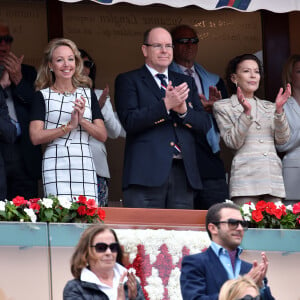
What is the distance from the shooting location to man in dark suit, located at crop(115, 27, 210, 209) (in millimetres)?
10586

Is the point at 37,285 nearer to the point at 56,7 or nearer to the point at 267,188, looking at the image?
the point at 267,188

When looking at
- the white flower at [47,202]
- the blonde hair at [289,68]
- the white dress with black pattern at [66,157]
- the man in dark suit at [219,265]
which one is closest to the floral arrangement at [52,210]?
the white flower at [47,202]

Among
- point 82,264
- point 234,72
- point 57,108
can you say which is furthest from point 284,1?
point 82,264

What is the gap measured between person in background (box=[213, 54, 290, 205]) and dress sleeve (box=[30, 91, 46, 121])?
5.62ft

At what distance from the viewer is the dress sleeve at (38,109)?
10438 millimetres

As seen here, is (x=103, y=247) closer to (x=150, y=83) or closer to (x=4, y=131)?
(x=4, y=131)

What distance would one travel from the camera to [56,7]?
1348 cm

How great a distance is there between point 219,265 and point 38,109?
109 inches

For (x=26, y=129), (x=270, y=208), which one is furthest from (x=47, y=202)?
(x=270, y=208)

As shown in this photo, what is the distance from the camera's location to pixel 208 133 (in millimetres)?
11688

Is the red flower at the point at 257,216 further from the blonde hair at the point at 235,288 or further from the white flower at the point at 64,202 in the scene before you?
the blonde hair at the point at 235,288

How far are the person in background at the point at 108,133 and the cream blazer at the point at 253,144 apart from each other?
0.95 metres

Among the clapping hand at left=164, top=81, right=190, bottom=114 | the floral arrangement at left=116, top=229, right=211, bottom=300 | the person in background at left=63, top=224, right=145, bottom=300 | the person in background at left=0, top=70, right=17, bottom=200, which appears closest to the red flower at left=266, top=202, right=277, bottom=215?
the floral arrangement at left=116, top=229, right=211, bottom=300

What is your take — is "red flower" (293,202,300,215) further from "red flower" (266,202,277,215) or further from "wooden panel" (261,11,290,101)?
"wooden panel" (261,11,290,101)
